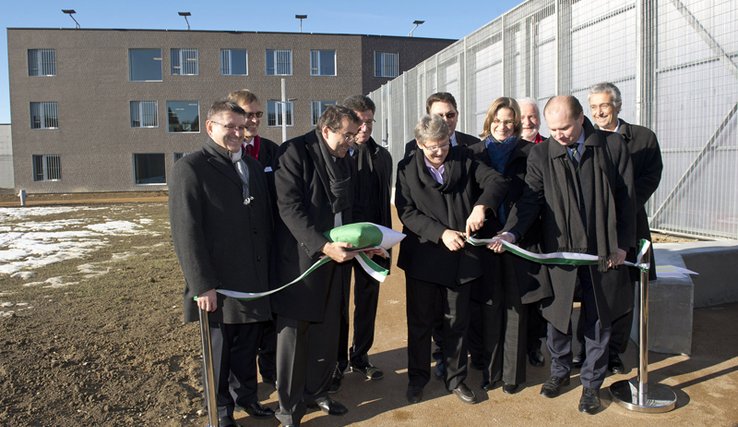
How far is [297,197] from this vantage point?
350cm

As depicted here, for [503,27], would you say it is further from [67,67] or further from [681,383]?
[67,67]

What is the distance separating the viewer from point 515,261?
4.08 meters

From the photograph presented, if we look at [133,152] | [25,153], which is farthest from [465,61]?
[25,153]

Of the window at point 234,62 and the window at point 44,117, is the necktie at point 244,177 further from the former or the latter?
the window at point 44,117

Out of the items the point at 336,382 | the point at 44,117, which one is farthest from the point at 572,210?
the point at 44,117

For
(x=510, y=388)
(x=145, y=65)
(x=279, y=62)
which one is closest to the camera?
(x=510, y=388)

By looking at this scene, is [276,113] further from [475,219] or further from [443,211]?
[475,219]

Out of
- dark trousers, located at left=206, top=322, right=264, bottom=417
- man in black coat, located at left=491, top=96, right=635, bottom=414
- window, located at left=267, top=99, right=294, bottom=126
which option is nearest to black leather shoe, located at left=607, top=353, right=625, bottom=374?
man in black coat, located at left=491, top=96, right=635, bottom=414

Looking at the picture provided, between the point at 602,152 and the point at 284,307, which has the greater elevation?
the point at 602,152

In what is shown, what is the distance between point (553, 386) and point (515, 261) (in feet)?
2.92

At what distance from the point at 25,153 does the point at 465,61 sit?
3257 cm

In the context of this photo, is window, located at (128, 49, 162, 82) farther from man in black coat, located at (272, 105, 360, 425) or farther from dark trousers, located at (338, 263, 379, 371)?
man in black coat, located at (272, 105, 360, 425)

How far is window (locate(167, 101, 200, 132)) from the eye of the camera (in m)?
35.5

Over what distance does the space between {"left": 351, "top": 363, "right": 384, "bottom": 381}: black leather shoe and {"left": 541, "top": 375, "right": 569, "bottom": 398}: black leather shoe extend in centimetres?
120
